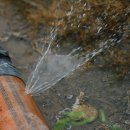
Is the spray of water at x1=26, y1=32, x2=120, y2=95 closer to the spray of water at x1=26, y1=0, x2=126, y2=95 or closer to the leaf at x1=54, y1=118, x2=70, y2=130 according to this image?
the spray of water at x1=26, y1=0, x2=126, y2=95

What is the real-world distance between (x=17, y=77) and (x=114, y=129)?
2.79 feet

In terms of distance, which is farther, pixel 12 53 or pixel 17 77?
pixel 12 53

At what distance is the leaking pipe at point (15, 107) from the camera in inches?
93.7

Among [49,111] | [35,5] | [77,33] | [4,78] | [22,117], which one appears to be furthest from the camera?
[35,5]

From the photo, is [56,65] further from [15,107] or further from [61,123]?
[15,107]

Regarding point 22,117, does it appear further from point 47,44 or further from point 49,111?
point 47,44

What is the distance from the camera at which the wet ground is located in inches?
124

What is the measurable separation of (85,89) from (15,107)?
A: 3.24 feet

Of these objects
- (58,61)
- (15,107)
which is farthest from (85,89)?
(15,107)

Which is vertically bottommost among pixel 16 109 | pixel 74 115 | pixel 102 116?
pixel 102 116

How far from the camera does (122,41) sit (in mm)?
3717

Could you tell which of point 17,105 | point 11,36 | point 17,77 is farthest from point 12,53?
point 17,105

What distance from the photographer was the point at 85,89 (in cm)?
334

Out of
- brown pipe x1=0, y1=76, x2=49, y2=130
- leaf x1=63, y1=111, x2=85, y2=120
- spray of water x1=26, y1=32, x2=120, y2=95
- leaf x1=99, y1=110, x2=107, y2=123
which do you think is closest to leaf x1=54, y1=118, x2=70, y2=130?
leaf x1=63, y1=111, x2=85, y2=120
